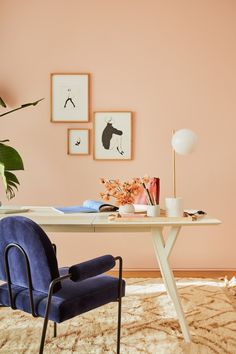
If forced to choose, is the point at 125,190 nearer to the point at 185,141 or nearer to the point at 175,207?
the point at 175,207

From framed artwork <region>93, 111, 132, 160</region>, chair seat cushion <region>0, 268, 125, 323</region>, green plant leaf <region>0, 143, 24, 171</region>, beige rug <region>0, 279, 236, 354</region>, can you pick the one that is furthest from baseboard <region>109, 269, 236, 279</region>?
chair seat cushion <region>0, 268, 125, 323</region>

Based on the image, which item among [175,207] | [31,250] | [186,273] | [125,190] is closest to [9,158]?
[125,190]

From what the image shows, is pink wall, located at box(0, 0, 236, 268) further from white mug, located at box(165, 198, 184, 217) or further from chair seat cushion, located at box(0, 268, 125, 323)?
chair seat cushion, located at box(0, 268, 125, 323)

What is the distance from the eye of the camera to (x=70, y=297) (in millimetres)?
1788

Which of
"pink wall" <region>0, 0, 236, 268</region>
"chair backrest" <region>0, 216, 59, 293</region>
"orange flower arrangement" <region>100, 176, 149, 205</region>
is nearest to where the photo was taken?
"chair backrest" <region>0, 216, 59, 293</region>

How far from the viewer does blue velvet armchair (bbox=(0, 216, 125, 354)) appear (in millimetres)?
1701

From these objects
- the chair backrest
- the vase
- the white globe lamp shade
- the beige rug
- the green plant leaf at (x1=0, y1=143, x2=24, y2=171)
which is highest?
the white globe lamp shade

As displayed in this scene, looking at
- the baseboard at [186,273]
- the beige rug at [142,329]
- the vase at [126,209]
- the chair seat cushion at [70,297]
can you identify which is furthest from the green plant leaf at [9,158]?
the chair seat cushion at [70,297]

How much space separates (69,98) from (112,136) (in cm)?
54

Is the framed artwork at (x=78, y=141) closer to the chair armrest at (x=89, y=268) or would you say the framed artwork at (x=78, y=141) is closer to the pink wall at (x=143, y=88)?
the pink wall at (x=143, y=88)

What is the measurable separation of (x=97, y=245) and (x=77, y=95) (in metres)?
1.41

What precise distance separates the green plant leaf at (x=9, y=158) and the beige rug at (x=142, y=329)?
108 centimetres

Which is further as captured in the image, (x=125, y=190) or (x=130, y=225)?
(x=125, y=190)

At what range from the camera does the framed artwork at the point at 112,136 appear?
3.95m
